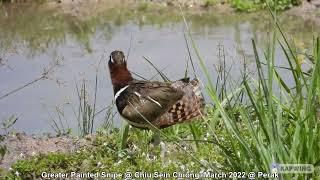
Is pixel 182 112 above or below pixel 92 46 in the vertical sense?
above

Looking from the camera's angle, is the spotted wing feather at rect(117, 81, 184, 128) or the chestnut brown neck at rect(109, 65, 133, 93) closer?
the spotted wing feather at rect(117, 81, 184, 128)

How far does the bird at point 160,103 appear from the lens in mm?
4934

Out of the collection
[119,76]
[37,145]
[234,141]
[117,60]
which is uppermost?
[117,60]

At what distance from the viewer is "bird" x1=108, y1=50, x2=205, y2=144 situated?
4.93 meters

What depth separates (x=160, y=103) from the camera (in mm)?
4992

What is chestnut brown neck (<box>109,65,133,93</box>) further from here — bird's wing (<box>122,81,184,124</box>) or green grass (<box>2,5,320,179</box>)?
green grass (<box>2,5,320,179</box>)

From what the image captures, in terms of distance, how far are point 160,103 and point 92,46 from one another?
5637mm

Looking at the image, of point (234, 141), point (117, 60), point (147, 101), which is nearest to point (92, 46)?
point (117, 60)

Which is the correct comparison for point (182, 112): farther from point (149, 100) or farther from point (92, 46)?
point (92, 46)

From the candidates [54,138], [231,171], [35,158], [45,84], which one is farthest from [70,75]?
[231,171]

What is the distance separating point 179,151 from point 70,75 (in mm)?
3723

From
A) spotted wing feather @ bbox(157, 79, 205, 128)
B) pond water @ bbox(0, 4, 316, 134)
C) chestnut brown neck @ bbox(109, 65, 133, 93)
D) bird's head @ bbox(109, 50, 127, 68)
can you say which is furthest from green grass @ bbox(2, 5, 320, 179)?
pond water @ bbox(0, 4, 316, 134)

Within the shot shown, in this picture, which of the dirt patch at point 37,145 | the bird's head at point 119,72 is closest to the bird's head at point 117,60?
the bird's head at point 119,72

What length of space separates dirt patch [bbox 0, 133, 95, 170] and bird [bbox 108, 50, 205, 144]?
0.80 m
